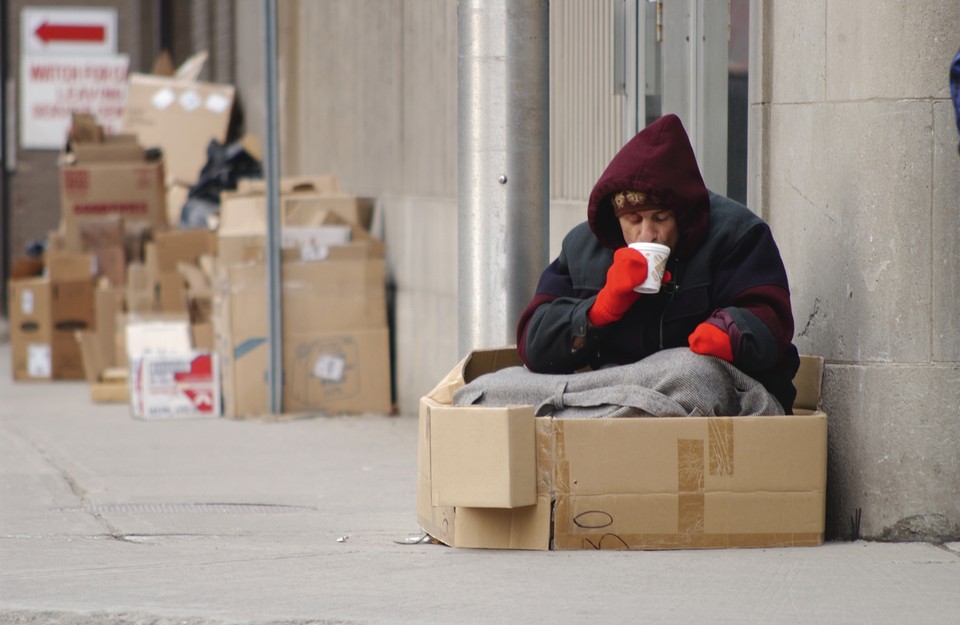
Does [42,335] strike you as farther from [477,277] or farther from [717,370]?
[717,370]

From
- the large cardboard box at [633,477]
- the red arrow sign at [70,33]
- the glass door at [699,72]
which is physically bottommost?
the large cardboard box at [633,477]

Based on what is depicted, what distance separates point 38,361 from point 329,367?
11.8 ft

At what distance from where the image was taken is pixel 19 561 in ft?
14.1

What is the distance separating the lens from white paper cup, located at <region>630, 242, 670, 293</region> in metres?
4.01

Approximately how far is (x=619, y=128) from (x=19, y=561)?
3.03 m

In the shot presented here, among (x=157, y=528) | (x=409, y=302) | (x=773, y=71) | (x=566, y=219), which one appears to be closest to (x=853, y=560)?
(x=773, y=71)

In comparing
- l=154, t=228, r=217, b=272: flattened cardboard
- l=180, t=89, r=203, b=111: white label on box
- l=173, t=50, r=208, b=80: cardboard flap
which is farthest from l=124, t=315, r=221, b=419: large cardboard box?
l=173, t=50, r=208, b=80: cardboard flap

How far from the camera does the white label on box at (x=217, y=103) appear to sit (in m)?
14.0

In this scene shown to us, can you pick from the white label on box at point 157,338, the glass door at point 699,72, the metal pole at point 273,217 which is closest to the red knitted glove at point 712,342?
the glass door at point 699,72

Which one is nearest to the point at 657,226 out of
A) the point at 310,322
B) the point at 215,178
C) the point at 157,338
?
the point at 310,322

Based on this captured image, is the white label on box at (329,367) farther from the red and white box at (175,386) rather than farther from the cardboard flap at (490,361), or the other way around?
the cardboard flap at (490,361)

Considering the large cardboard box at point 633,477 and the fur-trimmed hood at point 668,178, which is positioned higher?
the fur-trimmed hood at point 668,178

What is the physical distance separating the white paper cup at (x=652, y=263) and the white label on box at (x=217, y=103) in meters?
10.5

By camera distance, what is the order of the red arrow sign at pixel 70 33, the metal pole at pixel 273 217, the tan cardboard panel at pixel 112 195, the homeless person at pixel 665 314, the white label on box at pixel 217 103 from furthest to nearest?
the red arrow sign at pixel 70 33 < the white label on box at pixel 217 103 < the tan cardboard panel at pixel 112 195 < the metal pole at pixel 273 217 < the homeless person at pixel 665 314
